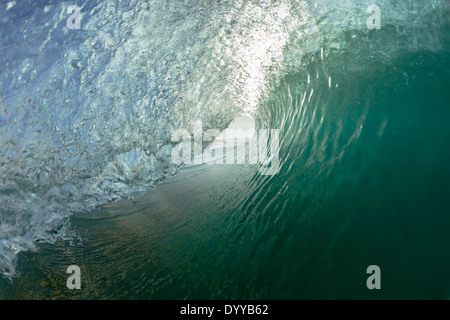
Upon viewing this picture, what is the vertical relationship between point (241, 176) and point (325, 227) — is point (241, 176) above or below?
above

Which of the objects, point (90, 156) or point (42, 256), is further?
point (90, 156)

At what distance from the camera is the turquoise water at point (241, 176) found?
1.72 meters

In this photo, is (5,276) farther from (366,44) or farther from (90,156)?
(366,44)

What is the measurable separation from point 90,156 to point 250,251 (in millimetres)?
2874

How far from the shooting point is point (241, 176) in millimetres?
3859

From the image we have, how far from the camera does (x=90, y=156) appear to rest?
12.9 feet

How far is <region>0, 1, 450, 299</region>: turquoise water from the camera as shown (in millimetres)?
1723

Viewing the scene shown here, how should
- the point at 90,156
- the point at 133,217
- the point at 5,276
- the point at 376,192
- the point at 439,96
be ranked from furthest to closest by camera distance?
1. the point at 90,156
2. the point at 133,217
3. the point at 5,276
4. the point at 439,96
5. the point at 376,192

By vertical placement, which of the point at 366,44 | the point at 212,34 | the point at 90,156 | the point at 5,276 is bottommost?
the point at 5,276

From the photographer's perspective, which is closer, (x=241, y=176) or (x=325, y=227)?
(x=325, y=227)

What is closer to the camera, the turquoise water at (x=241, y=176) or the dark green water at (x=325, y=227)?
the dark green water at (x=325, y=227)

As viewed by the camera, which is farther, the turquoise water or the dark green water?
the turquoise water
